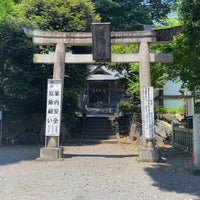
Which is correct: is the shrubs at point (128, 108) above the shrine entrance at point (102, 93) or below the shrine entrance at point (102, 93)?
below

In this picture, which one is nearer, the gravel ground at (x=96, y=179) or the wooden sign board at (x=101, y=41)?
the gravel ground at (x=96, y=179)

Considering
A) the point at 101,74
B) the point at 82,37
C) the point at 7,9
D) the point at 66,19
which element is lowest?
the point at 82,37

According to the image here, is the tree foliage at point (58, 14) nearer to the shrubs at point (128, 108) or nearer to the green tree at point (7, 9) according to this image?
the green tree at point (7, 9)

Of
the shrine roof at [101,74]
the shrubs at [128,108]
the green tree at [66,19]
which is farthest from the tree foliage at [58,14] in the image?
the shrine roof at [101,74]

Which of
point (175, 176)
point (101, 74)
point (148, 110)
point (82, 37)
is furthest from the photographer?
point (101, 74)

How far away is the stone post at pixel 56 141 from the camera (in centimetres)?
1098

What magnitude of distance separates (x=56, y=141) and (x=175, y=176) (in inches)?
181

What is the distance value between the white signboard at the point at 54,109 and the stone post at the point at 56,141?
9.1 inches

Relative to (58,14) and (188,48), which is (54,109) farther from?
(58,14)

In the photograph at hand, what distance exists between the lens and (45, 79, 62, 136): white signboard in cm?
1126

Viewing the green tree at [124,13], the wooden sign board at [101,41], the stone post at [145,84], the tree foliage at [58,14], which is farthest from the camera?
the green tree at [124,13]

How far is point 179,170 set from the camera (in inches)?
364

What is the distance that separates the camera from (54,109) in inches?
447

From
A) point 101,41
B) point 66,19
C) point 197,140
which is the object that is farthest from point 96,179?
point 66,19
